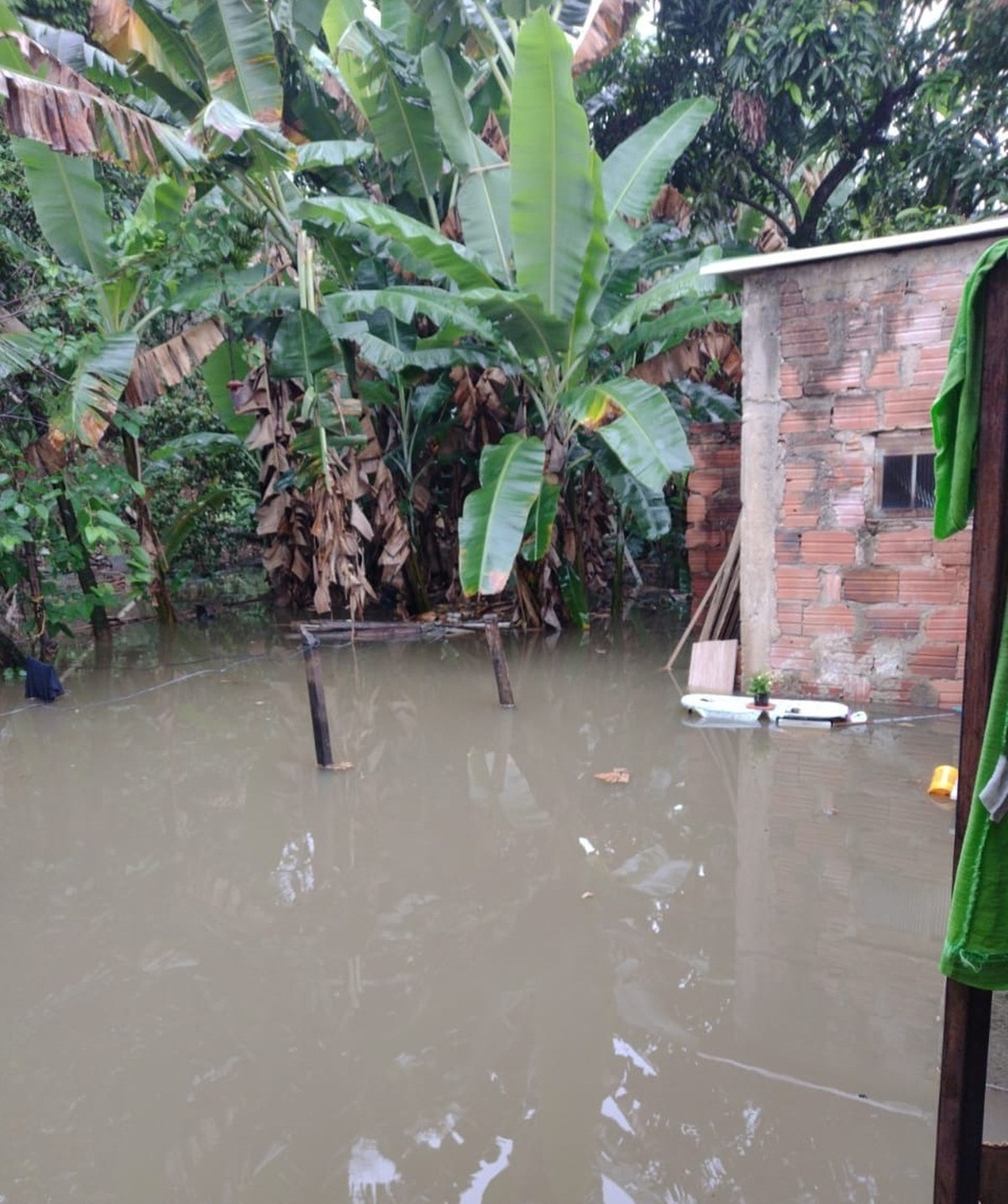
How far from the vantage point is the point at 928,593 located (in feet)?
18.2

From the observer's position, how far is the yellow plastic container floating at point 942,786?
4.30 m

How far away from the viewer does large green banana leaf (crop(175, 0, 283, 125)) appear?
6.48m

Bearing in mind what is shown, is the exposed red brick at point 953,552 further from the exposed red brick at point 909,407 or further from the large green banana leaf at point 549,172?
the large green banana leaf at point 549,172

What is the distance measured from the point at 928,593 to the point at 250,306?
566 cm

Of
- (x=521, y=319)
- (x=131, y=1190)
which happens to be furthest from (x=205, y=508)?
(x=131, y=1190)

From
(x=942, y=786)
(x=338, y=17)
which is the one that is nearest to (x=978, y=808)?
(x=942, y=786)

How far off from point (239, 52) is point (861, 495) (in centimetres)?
545

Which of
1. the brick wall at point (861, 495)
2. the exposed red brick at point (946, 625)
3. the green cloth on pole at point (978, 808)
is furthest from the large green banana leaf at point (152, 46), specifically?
the green cloth on pole at point (978, 808)

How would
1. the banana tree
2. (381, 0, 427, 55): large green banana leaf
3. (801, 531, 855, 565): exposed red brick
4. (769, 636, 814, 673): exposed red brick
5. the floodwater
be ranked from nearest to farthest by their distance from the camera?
the floodwater, (801, 531, 855, 565): exposed red brick, (769, 636, 814, 673): exposed red brick, the banana tree, (381, 0, 427, 55): large green banana leaf

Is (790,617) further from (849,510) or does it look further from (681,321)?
(681,321)

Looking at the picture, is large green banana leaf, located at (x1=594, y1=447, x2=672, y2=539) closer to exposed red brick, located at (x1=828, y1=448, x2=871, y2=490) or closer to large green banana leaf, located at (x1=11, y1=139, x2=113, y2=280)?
exposed red brick, located at (x1=828, y1=448, x2=871, y2=490)

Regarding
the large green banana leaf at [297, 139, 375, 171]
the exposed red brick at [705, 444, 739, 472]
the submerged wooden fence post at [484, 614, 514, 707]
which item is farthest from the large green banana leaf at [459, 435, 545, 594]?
the large green banana leaf at [297, 139, 375, 171]

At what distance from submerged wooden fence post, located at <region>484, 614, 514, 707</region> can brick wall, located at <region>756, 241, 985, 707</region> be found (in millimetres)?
1786

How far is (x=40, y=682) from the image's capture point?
6.54 meters
